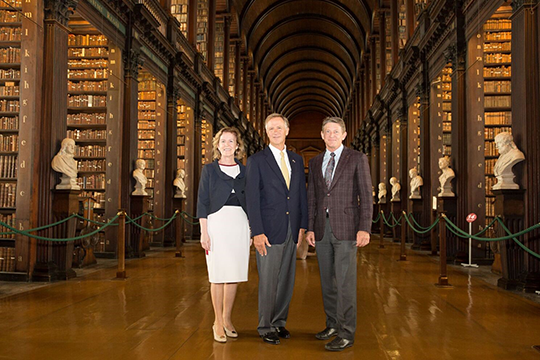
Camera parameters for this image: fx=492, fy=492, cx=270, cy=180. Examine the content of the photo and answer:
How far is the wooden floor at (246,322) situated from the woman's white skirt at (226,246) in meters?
0.45

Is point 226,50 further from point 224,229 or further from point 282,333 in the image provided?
point 282,333

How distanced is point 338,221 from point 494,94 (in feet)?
24.1

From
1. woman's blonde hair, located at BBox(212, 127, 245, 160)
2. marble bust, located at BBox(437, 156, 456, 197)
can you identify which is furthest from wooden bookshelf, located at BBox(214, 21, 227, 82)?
woman's blonde hair, located at BBox(212, 127, 245, 160)

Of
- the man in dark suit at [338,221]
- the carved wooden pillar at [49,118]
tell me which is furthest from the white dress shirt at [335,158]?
the carved wooden pillar at [49,118]

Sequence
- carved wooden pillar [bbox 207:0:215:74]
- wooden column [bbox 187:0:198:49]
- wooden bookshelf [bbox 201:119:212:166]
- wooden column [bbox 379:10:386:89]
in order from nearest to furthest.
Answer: wooden column [bbox 187:0:198:49]
wooden bookshelf [bbox 201:119:212:166]
carved wooden pillar [bbox 207:0:215:74]
wooden column [bbox 379:10:386:89]

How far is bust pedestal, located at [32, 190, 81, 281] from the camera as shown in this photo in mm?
6121

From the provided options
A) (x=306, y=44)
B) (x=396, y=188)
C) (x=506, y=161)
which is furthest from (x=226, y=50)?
(x=306, y=44)

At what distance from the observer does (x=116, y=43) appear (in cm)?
860

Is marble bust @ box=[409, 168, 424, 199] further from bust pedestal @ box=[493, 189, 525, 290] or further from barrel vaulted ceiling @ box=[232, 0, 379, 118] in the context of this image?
barrel vaulted ceiling @ box=[232, 0, 379, 118]

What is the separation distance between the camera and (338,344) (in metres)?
3.08

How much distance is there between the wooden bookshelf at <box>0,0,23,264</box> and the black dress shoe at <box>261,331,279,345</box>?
465 centimetres

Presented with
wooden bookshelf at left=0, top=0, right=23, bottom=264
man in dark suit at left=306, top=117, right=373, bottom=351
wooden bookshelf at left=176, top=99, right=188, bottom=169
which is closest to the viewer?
man in dark suit at left=306, top=117, right=373, bottom=351

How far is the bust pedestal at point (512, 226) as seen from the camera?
19.2ft

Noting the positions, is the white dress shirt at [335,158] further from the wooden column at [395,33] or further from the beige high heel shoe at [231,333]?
the wooden column at [395,33]
